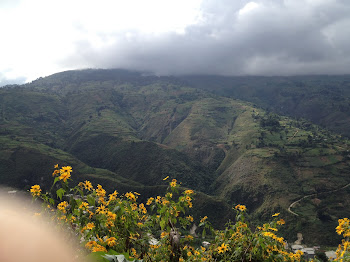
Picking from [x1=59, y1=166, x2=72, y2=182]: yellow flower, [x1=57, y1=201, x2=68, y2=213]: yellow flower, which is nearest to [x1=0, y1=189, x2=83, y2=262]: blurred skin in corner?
[x1=59, y1=166, x2=72, y2=182]: yellow flower

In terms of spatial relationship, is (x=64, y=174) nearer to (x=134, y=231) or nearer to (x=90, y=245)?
(x=90, y=245)

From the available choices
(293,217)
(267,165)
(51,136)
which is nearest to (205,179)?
(267,165)

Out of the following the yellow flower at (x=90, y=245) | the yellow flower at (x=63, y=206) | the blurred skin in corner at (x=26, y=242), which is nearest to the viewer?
the blurred skin in corner at (x=26, y=242)

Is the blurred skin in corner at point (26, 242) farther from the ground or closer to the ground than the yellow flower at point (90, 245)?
farther from the ground

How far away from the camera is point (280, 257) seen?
4.91m

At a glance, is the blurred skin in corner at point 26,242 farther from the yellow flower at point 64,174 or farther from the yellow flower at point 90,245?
the yellow flower at point 64,174

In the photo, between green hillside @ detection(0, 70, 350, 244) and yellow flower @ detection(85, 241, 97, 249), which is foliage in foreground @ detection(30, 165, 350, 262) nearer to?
yellow flower @ detection(85, 241, 97, 249)

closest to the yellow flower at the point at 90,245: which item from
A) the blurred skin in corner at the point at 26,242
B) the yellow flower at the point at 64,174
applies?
the blurred skin in corner at the point at 26,242

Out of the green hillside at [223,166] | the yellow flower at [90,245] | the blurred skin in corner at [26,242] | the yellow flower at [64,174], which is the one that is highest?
the blurred skin in corner at [26,242]

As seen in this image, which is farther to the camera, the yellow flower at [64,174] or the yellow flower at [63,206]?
the yellow flower at [63,206]

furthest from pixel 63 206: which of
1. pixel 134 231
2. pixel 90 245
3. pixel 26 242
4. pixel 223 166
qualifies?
pixel 223 166

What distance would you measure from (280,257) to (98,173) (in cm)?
12626

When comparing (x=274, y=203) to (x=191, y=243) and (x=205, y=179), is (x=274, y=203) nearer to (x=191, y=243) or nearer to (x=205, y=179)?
(x=205, y=179)

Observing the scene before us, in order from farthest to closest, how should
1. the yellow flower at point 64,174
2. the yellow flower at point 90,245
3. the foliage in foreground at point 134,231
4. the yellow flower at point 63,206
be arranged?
1. the yellow flower at point 63,206
2. the foliage in foreground at point 134,231
3. the yellow flower at point 64,174
4. the yellow flower at point 90,245
